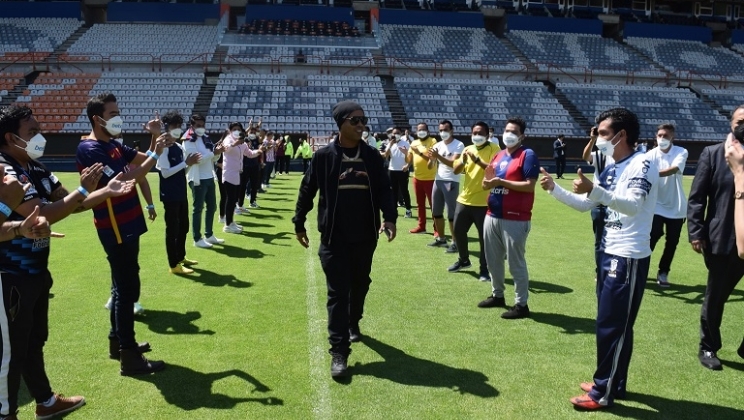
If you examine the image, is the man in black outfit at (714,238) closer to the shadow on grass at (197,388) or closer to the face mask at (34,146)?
the shadow on grass at (197,388)

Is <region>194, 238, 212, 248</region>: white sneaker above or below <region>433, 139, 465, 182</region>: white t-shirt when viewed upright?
below

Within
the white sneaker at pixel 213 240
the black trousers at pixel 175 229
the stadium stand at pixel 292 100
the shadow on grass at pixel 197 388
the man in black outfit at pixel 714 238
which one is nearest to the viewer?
the shadow on grass at pixel 197 388

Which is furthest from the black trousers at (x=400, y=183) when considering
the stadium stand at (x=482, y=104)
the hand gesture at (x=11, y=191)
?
the stadium stand at (x=482, y=104)

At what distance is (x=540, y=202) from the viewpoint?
15688mm

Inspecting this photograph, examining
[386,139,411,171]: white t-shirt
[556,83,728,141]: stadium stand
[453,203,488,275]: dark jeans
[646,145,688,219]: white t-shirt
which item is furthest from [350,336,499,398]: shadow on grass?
[556,83,728,141]: stadium stand

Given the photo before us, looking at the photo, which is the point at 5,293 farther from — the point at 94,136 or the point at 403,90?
the point at 403,90

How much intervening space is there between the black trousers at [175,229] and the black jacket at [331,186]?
3.08 metres

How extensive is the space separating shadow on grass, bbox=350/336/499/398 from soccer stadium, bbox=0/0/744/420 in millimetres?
21

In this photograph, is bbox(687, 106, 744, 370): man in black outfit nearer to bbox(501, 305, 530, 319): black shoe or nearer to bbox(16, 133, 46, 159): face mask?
bbox(501, 305, 530, 319): black shoe

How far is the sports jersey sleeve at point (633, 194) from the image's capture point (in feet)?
11.9

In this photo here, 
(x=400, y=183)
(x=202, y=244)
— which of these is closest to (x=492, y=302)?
(x=202, y=244)

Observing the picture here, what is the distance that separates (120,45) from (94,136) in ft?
116

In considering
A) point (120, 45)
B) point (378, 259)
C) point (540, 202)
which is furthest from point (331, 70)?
point (378, 259)

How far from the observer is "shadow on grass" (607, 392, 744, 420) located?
381cm
